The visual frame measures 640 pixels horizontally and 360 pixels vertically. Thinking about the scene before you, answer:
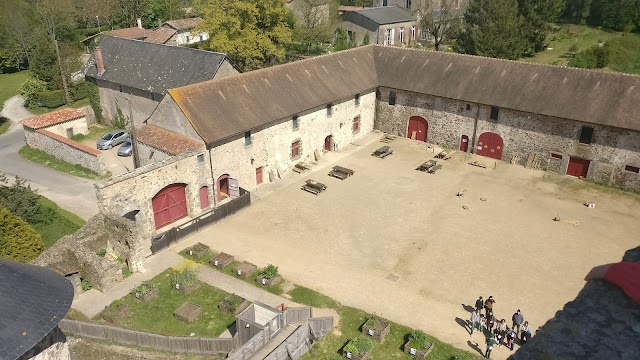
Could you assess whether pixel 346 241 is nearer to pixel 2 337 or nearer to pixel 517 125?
pixel 517 125

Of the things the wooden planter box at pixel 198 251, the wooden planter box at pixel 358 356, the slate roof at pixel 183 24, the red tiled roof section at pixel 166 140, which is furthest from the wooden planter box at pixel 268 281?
the slate roof at pixel 183 24

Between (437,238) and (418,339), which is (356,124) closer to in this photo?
(437,238)

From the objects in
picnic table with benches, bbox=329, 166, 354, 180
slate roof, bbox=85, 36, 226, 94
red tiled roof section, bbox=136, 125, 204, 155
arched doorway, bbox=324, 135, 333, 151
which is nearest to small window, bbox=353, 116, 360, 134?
arched doorway, bbox=324, 135, 333, 151

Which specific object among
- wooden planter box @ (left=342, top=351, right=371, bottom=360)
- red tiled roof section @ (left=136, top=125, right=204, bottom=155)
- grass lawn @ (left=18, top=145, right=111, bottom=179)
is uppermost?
red tiled roof section @ (left=136, top=125, right=204, bottom=155)

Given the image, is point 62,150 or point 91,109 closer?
point 62,150

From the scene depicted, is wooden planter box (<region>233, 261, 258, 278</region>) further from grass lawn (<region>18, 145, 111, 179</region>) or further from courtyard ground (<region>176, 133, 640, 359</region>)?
grass lawn (<region>18, 145, 111, 179</region>)

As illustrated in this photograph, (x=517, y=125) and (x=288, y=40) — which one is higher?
(x=288, y=40)

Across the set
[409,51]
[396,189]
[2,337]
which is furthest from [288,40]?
[2,337]
